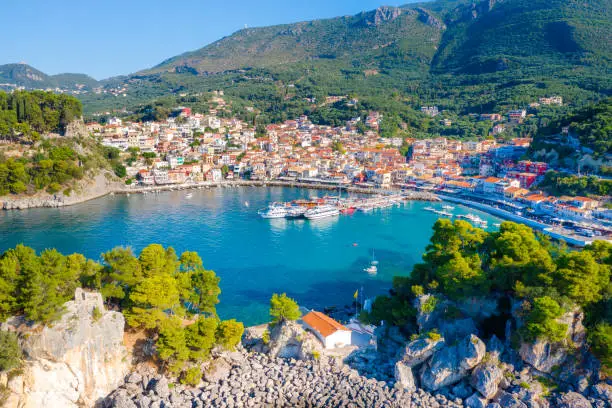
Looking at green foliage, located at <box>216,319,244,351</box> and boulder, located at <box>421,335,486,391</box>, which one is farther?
green foliage, located at <box>216,319,244,351</box>

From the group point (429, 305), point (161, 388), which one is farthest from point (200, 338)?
point (429, 305)

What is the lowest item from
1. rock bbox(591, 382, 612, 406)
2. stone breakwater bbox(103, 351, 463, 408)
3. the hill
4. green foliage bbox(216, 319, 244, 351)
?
stone breakwater bbox(103, 351, 463, 408)

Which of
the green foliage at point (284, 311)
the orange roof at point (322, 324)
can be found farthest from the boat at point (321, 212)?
the green foliage at point (284, 311)

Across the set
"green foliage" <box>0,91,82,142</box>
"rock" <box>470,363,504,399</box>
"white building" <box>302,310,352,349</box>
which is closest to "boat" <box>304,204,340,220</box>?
"white building" <box>302,310,352,349</box>

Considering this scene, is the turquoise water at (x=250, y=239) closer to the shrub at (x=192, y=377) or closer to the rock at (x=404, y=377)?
the shrub at (x=192, y=377)

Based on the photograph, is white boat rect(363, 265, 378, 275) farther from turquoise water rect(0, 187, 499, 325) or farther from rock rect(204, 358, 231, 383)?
rock rect(204, 358, 231, 383)
